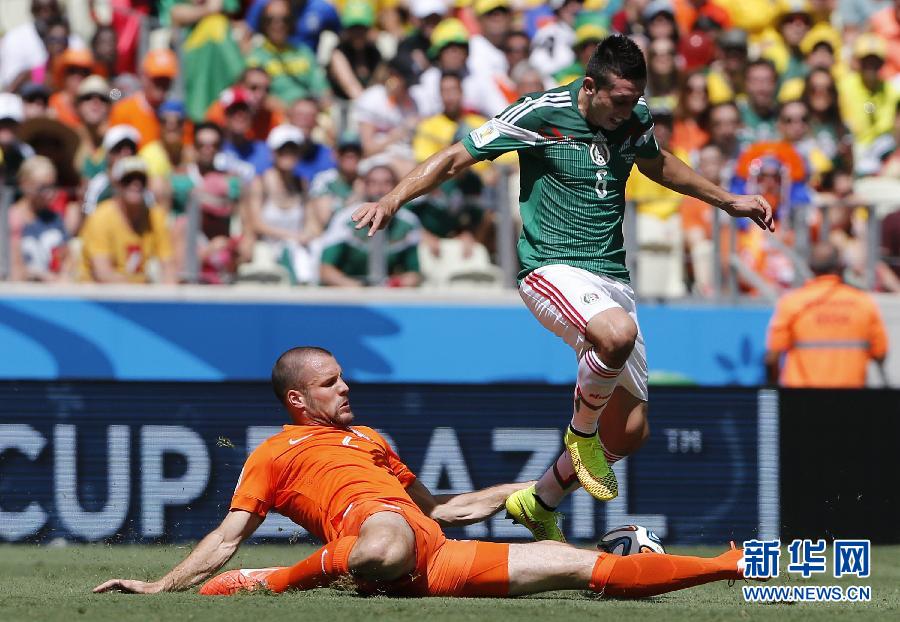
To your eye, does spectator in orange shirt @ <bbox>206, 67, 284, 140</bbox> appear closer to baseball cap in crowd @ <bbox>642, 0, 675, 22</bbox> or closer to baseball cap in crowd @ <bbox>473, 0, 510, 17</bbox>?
baseball cap in crowd @ <bbox>473, 0, 510, 17</bbox>

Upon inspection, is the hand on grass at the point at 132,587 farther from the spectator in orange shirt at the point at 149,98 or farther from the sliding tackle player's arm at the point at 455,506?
the spectator in orange shirt at the point at 149,98

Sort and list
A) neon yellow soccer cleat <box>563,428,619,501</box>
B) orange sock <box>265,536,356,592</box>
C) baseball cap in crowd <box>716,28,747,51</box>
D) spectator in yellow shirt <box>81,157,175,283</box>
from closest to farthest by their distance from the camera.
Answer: orange sock <box>265,536,356,592</box> → neon yellow soccer cleat <box>563,428,619,501</box> → spectator in yellow shirt <box>81,157,175,283</box> → baseball cap in crowd <box>716,28,747,51</box>

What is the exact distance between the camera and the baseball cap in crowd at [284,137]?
12797 millimetres

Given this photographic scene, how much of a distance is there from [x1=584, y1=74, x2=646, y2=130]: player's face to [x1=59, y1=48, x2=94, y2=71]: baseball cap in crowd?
287 inches

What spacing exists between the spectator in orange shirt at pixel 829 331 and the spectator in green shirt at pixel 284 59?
179 inches

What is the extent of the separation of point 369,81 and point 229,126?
65.6 inches

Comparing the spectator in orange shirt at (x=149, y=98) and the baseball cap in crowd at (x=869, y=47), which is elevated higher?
the baseball cap in crowd at (x=869, y=47)

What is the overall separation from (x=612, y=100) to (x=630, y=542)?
2.00 m

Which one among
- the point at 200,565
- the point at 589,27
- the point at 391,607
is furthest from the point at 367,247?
the point at 391,607

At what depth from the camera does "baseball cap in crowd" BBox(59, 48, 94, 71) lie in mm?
13758

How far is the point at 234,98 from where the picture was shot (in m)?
13.5

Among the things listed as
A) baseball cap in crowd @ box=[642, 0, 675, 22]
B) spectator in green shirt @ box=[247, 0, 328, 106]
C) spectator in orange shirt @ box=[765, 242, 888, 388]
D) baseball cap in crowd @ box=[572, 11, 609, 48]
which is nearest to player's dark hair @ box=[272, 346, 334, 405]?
spectator in orange shirt @ box=[765, 242, 888, 388]

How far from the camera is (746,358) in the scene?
1328 centimetres

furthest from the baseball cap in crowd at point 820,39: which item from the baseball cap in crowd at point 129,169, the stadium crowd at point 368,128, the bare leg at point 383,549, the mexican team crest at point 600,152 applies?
the bare leg at point 383,549
